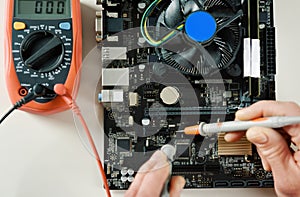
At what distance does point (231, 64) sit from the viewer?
138 cm

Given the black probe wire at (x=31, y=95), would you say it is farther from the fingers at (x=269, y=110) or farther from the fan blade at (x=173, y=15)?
the fingers at (x=269, y=110)

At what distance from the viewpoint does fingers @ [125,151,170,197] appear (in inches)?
44.3

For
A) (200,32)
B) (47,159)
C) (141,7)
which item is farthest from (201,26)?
(47,159)

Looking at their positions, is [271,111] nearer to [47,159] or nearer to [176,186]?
[176,186]

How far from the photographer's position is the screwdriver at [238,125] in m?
1.14

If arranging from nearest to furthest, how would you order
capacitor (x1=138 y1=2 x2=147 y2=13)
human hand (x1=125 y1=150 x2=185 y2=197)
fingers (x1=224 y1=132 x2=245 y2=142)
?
human hand (x1=125 y1=150 x2=185 y2=197) < fingers (x1=224 y1=132 x2=245 y2=142) < capacitor (x1=138 y1=2 x2=147 y2=13)

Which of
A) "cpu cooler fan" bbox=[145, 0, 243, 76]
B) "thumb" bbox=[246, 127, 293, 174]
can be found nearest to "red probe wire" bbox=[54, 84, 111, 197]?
"cpu cooler fan" bbox=[145, 0, 243, 76]

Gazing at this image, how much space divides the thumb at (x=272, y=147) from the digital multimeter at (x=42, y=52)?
0.47 meters

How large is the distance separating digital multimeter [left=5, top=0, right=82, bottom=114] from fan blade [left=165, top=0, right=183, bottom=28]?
0.23m

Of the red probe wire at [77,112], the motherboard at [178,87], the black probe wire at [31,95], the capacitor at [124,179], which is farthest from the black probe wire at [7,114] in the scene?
the capacitor at [124,179]

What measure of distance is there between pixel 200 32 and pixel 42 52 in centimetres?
40

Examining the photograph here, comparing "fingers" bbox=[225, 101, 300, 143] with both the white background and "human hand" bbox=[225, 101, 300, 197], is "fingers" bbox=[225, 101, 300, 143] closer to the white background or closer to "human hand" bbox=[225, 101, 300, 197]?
"human hand" bbox=[225, 101, 300, 197]

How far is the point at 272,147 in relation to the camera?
3.96ft

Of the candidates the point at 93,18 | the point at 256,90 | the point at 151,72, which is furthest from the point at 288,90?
the point at 93,18
